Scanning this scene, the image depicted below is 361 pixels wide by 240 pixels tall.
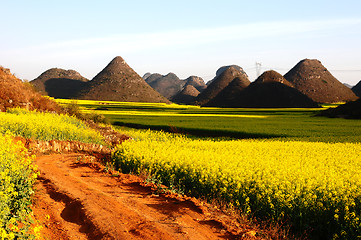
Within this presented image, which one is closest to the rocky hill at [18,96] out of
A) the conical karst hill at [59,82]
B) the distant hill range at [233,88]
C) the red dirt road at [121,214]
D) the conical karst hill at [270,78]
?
the red dirt road at [121,214]

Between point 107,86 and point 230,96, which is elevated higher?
point 107,86

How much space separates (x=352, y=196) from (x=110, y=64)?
167 metres

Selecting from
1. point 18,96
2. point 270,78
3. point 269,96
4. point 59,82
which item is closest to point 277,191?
point 18,96

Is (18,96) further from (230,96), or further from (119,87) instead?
(230,96)

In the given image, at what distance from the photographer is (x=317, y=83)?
165 meters

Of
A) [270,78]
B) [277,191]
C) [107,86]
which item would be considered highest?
[270,78]

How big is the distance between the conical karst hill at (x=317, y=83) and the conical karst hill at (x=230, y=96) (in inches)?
1194

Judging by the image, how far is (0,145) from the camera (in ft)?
30.4

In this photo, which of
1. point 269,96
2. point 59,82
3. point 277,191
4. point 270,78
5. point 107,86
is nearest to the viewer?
point 277,191

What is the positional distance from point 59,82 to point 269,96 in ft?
369

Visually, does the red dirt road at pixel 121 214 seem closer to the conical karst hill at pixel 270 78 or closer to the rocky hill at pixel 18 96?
the rocky hill at pixel 18 96

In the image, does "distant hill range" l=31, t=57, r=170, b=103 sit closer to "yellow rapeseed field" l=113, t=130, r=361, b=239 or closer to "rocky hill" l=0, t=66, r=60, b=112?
"rocky hill" l=0, t=66, r=60, b=112

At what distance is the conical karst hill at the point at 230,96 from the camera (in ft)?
456

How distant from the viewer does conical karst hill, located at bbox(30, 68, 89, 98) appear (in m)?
158
